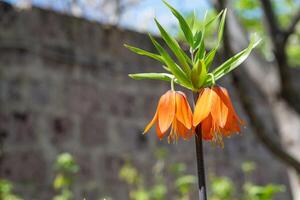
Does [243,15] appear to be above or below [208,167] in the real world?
above

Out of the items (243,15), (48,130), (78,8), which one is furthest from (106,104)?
(243,15)

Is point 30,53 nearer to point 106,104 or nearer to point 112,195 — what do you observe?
point 106,104

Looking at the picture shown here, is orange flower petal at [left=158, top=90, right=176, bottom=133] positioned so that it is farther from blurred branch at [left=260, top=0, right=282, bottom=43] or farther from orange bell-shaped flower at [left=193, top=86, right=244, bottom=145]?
blurred branch at [left=260, top=0, right=282, bottom=43]

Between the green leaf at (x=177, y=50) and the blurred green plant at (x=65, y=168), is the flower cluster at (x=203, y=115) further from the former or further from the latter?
the blurred green plant at (x=65, y=168)

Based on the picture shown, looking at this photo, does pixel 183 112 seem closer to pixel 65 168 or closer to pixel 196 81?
pixel 196 81

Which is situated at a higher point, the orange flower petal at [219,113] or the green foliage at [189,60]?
the green foliage at [189,60]

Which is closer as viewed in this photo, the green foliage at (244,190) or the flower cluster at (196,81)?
the flower cluster at (196,81)

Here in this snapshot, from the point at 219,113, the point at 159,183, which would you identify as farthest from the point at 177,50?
the point at 159,183

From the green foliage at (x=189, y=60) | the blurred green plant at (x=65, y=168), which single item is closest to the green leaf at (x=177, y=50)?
the green foliage at (x=189, y=60)
